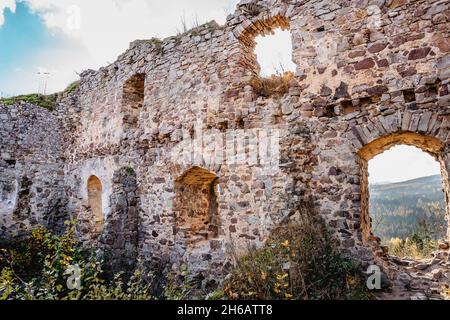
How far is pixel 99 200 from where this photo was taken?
869 centimetres

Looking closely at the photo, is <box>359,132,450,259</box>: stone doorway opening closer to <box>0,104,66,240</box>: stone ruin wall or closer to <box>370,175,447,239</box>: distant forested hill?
<box>370,175,447,239</box>: distant forested hill

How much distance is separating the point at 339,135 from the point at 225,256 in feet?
9.39

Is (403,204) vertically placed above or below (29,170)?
below

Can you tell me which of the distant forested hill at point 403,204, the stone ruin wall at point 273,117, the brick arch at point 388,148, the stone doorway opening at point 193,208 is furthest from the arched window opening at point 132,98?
the distant forested hill at point 403,204

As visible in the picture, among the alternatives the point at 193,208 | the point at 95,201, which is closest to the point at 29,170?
the point at 95,201

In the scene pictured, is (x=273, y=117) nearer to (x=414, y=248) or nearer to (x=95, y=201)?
(x=414, y=248)

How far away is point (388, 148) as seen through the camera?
15.4ft

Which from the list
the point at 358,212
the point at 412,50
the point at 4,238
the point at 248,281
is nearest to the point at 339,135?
the point at 358,212

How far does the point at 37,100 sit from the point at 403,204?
1804 centimetres

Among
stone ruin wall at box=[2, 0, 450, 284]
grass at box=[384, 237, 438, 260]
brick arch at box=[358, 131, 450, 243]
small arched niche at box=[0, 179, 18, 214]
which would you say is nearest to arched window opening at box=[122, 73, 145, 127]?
stone ruin wall at box=[2, 0, 450, 284]

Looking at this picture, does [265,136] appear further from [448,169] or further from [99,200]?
[99,200]

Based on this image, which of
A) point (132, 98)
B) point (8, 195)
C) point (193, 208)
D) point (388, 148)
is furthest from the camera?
point (8, 195)
